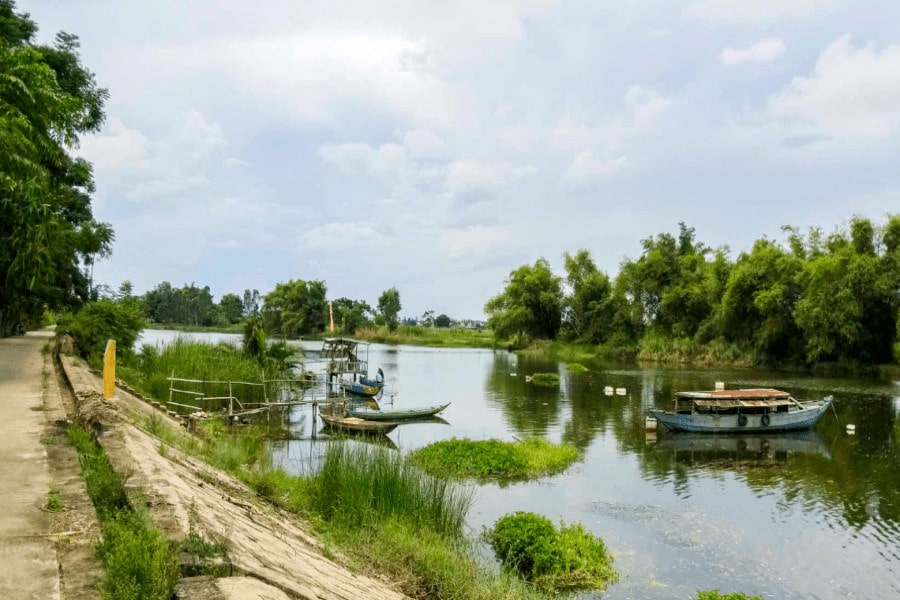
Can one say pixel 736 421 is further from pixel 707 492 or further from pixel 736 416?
pixel 707 492

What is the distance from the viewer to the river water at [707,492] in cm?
1151

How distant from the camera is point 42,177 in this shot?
594 inches

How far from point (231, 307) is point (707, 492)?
14546 centimetres

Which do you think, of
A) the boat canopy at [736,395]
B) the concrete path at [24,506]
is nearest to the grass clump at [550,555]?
the concrete path at [24,506]

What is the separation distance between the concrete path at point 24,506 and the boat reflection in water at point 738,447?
17.6 meters

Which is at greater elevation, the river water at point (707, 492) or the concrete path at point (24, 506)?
the concrete path at point (24, 506)

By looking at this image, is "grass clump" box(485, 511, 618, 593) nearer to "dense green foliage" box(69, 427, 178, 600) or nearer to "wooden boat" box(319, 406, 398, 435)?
"dense green foliage" box(69, 427, 178, 600)

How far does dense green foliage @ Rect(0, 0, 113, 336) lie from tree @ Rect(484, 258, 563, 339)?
54.1 metres

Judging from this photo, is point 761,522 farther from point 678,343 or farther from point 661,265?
point 661,265

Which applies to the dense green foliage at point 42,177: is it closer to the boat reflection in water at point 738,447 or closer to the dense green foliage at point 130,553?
the dense green foliage at point 130,553

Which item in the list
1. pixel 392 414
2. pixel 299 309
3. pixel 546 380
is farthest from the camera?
pixel 299 309

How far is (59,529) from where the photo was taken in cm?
536

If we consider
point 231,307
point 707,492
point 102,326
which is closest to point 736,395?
point 707,492

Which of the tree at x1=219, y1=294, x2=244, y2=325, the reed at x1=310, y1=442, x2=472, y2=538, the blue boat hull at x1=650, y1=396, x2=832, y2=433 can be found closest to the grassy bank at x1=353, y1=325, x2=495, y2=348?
the tree at x1=219, y1=294, x2=244, y2=325
